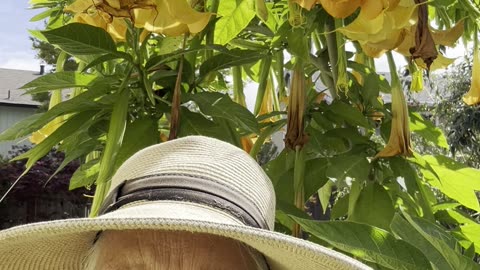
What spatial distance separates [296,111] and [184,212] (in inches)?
17.7

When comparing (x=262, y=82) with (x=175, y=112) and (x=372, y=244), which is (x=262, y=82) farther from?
(x=372, y=244)

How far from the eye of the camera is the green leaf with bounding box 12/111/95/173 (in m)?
0.93

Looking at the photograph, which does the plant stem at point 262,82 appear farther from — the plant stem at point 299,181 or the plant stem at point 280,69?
the plant stem at point 299,181

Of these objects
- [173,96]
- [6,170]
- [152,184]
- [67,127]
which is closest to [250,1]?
[173,96]

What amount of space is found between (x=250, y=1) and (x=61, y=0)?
349 millimetres

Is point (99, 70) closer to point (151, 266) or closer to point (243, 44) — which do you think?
point (243, 44)

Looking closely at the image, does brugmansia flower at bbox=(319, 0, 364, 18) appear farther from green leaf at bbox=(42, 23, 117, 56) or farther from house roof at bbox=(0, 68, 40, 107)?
house roof at bbox=(0, 68, 40, 107)

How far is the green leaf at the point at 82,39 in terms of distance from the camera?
0.92m

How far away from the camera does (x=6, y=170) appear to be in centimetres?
911

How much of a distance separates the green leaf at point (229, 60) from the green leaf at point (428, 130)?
0.28 m

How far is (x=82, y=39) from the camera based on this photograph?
947mm

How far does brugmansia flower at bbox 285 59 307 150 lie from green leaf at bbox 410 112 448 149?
212 millimetres

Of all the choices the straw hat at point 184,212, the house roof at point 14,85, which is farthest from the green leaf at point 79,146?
the house roof at point 14,85

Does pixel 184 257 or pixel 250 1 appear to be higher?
pixel 250 1
